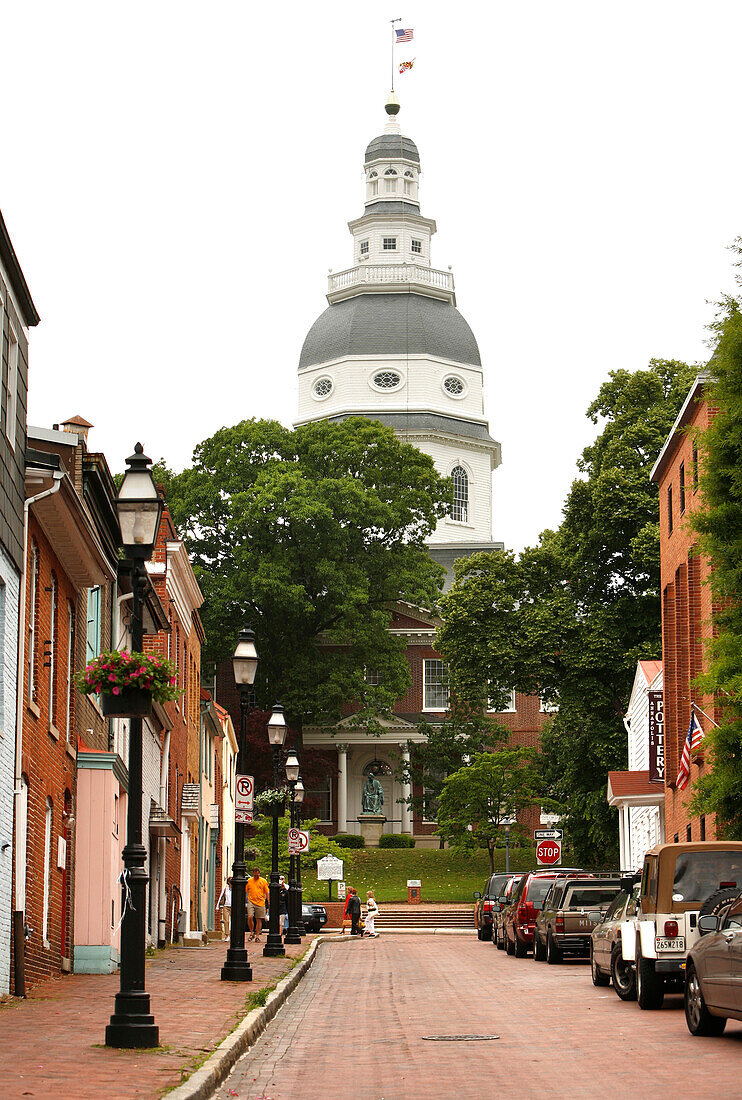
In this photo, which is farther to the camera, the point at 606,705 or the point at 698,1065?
the point at 606,705

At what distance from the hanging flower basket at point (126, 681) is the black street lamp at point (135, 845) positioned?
0.38ft

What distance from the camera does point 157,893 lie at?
3428cm

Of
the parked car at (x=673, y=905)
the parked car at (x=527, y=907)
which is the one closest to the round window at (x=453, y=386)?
the parked car at (x=527, y=907)

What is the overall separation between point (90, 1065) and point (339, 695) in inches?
2370

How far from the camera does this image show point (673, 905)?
56.1 feet

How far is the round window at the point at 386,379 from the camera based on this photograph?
91.3 metres

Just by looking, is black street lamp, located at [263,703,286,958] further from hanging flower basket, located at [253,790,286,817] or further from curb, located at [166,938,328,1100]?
hanging flower basket, located at [253,790,286,817]

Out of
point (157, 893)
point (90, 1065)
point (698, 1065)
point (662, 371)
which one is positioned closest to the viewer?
point (90, 1065)

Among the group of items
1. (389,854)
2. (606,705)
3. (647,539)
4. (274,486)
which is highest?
(274,486)

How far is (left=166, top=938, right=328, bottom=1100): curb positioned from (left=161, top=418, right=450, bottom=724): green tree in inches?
1977

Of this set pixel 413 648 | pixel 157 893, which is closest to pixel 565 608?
pixel 157 893

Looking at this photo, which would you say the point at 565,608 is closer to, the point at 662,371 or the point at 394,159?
the point at 662,371

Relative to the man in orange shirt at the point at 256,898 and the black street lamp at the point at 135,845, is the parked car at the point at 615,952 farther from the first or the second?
the man in orange shirt at the point at 256,898

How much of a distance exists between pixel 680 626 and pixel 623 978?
2203 cm
